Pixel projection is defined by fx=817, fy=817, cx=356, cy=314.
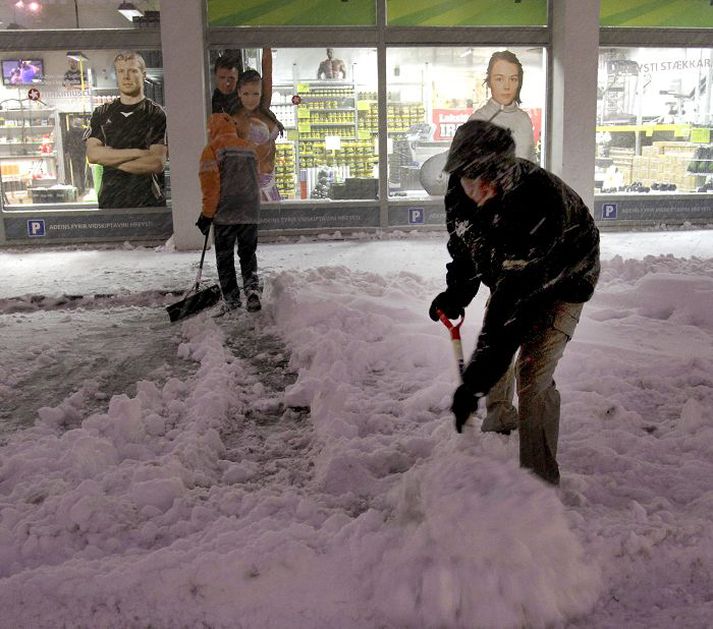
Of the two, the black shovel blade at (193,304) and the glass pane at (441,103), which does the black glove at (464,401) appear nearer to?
the black shovel blade at (193,304)

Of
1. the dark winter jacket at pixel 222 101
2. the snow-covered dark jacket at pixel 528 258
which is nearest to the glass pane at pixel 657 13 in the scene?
the dark winter jacket at pixel 222 101

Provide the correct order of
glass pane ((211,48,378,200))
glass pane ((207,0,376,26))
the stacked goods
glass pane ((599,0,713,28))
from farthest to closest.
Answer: the stacked goods
glass pane ((599,0,713,28))
glass pane ((211,48,378,200))
glass pane ((207,0,376,26))

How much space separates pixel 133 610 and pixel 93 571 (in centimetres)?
27

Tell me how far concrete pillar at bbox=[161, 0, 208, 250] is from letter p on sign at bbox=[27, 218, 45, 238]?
234cm

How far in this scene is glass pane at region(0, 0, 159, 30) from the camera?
487 inches

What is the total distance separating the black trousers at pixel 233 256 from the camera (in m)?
7.77

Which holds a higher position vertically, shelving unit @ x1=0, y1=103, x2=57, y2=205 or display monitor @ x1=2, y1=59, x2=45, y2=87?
display monitor @ x1=2, y1=59, x2=45, y2=87

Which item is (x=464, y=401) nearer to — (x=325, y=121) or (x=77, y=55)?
(x=325, y=121)

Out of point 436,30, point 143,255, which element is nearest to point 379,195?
point 436,30

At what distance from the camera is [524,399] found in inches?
142

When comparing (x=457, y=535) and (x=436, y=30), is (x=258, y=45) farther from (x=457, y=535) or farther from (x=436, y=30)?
(x=457, y=535)

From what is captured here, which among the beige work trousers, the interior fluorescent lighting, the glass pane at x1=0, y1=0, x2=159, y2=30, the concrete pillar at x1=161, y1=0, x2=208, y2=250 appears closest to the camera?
the beige work trousers

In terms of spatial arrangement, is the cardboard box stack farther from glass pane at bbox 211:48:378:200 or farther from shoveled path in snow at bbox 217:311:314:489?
shoveled path in snow at bbox 217:311:314:489

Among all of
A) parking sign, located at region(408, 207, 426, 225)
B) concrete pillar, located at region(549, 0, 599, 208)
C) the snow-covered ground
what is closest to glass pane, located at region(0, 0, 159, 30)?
parking sign, located at region(408, 207, 426, 225)
